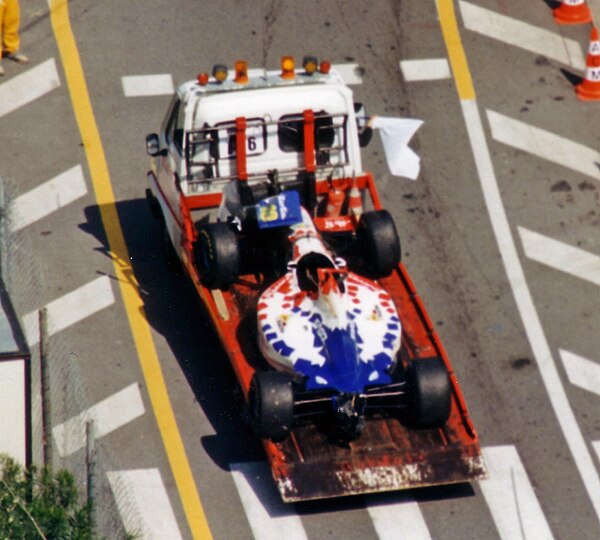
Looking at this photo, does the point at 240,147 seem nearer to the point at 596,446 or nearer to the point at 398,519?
the point at 398,519

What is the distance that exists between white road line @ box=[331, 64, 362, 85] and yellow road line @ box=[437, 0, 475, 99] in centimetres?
137

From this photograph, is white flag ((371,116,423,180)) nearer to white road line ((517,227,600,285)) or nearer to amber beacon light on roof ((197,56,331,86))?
amber beacon light on roof ((197,56,331,86))

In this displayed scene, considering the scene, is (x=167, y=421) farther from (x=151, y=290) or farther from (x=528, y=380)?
(x=528, y=380)

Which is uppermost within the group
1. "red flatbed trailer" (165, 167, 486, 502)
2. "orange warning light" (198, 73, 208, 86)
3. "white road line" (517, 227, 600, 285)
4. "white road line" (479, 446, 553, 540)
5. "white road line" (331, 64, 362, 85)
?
"orange warning light" (198, 73, 208, 86)

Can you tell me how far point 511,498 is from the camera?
63.6 feet

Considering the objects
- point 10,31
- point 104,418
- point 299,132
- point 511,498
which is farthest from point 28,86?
point 511,498

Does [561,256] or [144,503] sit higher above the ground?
[561,256]

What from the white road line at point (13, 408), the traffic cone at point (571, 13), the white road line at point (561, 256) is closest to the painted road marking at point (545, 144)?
the white road line at point (561, 256)

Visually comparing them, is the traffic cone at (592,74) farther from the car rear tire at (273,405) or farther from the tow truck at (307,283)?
the car rear tire at (273,405)

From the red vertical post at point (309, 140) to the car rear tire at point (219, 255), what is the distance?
142 centimetres

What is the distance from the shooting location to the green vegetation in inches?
597

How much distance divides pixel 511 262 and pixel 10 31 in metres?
7.71

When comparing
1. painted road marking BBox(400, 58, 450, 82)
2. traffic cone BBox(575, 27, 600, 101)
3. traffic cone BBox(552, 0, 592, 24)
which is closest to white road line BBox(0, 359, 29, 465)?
painted road marking BBox(400, 58, 450, 82)

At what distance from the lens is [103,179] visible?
23578 millimetres
